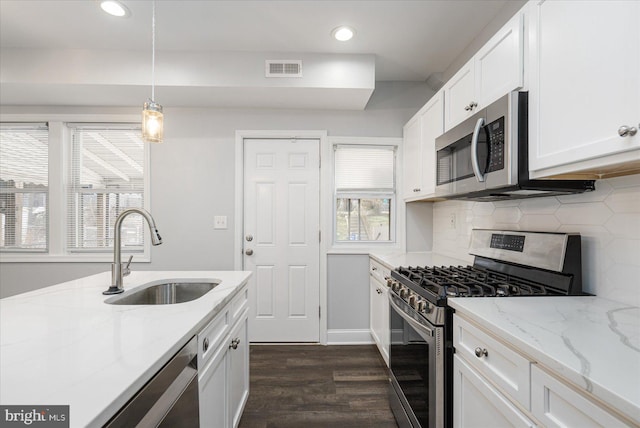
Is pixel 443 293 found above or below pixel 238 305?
above

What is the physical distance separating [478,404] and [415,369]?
0.46 meters

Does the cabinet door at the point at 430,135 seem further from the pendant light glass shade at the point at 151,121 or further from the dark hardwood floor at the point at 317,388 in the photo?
the pendant light glass shade at the point at 151,121

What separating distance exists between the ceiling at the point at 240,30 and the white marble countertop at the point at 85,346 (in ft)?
6.18

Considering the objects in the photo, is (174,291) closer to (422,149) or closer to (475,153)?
(475,153)

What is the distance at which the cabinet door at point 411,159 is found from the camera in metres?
2.50

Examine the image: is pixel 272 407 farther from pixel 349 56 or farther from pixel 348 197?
pixel 349 56

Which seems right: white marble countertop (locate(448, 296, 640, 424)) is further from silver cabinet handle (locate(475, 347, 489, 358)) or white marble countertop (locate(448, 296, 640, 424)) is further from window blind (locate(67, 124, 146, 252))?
window blind (locate(67, 124, 146, 252))

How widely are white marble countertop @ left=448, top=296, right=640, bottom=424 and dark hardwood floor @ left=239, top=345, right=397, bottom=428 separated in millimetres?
1202

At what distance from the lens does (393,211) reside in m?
3.05

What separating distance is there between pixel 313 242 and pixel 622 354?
Result: 7.79ft

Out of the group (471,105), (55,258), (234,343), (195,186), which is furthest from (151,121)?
(55,258)

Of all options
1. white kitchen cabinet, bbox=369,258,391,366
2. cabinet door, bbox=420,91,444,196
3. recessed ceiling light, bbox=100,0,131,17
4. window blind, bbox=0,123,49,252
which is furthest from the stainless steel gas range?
window blind, bbox=0,123,49,252

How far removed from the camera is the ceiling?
1941 mm

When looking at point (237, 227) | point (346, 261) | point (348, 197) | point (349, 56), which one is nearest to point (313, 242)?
point (346, 261)
